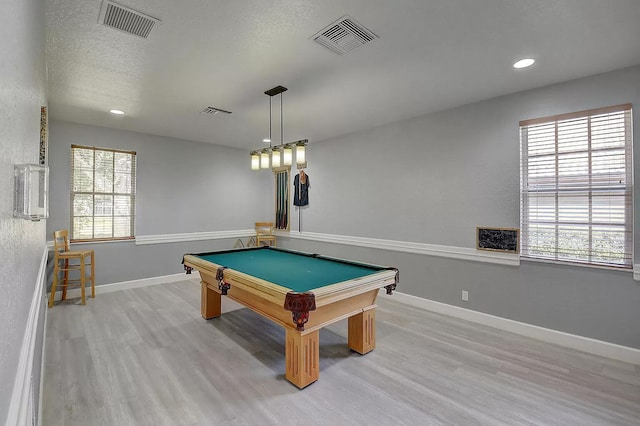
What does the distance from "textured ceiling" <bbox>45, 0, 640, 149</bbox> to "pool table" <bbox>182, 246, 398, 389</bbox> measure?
195 cm

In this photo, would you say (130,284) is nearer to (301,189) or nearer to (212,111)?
(212,111)

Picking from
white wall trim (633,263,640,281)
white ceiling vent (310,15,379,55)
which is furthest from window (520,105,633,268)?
white ceiling vent (310,15,379,55)

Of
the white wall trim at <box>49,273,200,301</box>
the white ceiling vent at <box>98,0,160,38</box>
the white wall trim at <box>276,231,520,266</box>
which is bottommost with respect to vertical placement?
the white wall trim at <box>49,273,200,301</box>

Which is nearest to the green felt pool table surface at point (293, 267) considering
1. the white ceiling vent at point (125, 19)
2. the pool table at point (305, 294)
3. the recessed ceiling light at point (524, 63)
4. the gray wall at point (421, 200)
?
the pool table at point (305, 294)

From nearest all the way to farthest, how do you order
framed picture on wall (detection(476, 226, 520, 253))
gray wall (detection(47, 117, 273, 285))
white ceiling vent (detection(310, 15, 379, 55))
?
white ceiling vent (detection(310, 15, 379, 55)) < framed picture on wall (detection(476, 226, 520, 253)) < gray wall (detection(47, 117, 273, 285))

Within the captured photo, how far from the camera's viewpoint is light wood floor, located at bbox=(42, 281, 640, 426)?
2.04 m

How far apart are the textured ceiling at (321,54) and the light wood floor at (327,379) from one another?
272 centimetres

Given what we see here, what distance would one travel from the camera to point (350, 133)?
5133 millimetres

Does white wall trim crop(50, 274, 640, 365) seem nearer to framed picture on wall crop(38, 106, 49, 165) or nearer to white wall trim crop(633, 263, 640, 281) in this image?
white wall trim crop(633, 263, 640, 281)

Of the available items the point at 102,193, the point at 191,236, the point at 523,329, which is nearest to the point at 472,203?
the point at 523,329

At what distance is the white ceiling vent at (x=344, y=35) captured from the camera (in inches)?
83.9

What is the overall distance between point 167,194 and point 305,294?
14.3 feet

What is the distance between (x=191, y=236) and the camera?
571 centimetres

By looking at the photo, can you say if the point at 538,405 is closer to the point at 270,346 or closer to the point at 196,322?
the point at 270,346
